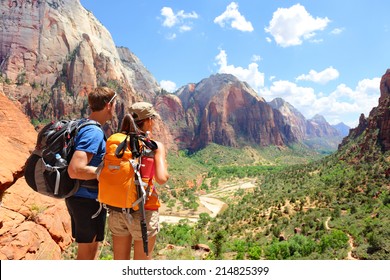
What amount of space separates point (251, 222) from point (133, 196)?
109 ft

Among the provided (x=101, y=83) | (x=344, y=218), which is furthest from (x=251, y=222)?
(x=101, y=83)

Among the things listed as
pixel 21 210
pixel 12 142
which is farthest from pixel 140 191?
pixel 12 142

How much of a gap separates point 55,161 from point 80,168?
1.17ft

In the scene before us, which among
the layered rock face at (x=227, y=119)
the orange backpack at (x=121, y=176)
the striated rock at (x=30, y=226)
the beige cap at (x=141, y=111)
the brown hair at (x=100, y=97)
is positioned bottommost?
the striated rock at (x=30, y=226)

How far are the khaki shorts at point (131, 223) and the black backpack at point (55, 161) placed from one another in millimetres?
571

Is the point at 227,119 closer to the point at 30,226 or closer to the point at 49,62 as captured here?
the point at 49,62

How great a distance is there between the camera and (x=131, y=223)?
3318 millimetres

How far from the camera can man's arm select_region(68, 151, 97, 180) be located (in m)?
3.27

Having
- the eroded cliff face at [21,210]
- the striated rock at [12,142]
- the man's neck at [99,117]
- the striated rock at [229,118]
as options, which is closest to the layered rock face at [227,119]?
the striated rock at [229,118]

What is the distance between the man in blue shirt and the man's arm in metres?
0.03

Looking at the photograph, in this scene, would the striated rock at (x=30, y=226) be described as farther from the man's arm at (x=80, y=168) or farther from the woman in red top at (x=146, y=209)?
the man's arm at (x=80, y=168)

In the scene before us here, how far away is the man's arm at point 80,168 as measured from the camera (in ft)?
10.7

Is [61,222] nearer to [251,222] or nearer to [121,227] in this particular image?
[121,227]

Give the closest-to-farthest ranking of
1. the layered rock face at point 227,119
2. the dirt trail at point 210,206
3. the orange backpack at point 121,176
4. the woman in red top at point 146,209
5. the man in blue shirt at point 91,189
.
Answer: the orange backpack at point 121,176 → the woman in red top at point 146,209 → the man in blue shirt at point 91,189 → the dirt trail at point 210,206 → the layered rock face at point 227,119
